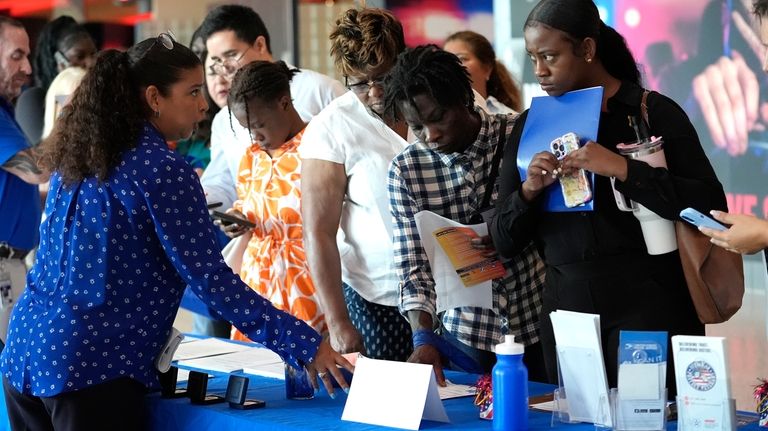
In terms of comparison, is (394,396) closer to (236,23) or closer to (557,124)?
(557,124)

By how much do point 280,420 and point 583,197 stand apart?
2.47ft

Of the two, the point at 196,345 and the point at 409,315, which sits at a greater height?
the point at 409,315

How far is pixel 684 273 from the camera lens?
208 cm

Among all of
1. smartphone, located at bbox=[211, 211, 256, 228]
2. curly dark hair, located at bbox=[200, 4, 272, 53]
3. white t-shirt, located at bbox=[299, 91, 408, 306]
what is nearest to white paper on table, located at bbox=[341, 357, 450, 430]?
white t-shirt, located at bbox=[299, 91, 408, 306]

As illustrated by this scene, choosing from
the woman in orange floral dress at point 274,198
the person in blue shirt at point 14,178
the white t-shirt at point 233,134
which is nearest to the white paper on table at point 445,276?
the woman in orange floral dress at point 274,198

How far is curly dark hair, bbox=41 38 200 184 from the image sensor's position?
6.84ft

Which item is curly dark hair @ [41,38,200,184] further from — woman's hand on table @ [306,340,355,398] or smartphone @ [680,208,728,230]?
smartphone @ [680,208,728,230]

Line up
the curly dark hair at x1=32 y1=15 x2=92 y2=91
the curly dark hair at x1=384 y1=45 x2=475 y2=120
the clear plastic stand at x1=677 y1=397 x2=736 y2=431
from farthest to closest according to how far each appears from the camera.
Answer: the curly dark hair at x1=32 y1=15 x2=92 y2=91
the curly dark hair at x1=384 y1=45 x2=475 y2=120
the clear plastic stand at x1=677 y1=397 x2=736 y2=431

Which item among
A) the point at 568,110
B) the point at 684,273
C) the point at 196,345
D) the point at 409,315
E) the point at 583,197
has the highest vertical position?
the point at 568,110

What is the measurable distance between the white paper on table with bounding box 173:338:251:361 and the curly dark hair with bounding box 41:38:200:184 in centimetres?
73

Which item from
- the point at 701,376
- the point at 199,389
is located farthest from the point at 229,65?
the point at 701,376

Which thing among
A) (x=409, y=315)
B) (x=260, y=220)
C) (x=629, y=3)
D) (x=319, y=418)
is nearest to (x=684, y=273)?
(x=409, y=315)

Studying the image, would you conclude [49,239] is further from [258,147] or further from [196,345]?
[258,147]

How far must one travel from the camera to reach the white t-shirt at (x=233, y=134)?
11.4ft
